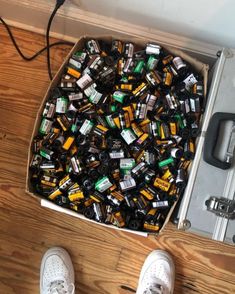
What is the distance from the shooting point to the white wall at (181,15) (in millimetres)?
958

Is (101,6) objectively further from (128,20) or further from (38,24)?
(38,24)

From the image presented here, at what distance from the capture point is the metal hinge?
3.10 ft

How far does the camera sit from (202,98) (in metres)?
1.06

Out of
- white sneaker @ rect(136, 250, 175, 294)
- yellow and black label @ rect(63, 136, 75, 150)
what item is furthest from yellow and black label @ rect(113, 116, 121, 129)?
white sneaker @ rect(136, 250, 175, 294)

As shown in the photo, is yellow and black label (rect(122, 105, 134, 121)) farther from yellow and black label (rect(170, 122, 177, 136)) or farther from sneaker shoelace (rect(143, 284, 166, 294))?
sneaker shoelace (rect(143, 284, 166, 294))

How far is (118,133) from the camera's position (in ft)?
3.62

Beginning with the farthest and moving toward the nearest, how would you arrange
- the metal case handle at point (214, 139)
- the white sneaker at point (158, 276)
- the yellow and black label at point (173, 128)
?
the white sneaker at point (158, 276)
the yellow and black label at point (173, 128)
the metal case handle at point (214, 139)

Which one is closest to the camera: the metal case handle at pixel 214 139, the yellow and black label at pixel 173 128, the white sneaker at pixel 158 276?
the metal case handle at pixel 214 139

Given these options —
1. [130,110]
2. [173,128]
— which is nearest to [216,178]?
[173,128]

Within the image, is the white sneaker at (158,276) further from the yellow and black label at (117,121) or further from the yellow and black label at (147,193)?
the yellow and black label at (117,121)

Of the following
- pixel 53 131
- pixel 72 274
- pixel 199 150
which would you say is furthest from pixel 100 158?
→ pixel 72 274

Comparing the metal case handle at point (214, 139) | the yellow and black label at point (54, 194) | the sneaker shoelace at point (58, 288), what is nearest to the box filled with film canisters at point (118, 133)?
the yellow and black label at point (54, 194)

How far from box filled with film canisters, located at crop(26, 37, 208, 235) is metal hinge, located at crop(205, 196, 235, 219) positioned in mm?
127

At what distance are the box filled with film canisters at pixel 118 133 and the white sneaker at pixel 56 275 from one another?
0.19 m
